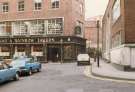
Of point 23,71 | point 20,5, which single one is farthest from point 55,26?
point 23,71

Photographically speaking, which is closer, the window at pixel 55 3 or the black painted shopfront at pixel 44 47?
the black painted shopfront at pixel 44 47

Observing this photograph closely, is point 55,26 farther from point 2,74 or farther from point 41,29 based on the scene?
point 2,74

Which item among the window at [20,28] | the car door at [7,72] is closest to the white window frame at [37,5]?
the window at [20,28]

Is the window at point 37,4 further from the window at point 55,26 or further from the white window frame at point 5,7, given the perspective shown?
the white window frame at point 5,7

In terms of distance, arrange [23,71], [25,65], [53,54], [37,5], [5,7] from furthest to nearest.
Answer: [5,7]
[37,5]
[53,54]
[25,65]
[23,71]

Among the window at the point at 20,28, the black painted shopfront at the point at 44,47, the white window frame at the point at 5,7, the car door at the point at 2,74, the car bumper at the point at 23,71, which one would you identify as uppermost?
the white window frame at the point at 5,7

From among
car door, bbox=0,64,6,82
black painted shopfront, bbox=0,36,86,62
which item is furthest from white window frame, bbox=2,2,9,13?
car door, bbox=0,64,6,82

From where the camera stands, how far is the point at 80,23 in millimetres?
62875

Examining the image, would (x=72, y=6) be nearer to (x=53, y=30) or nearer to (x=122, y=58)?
(x=53, y=30)

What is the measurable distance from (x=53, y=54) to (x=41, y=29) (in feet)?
14.7

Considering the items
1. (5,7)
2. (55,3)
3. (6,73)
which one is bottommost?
(6,73)

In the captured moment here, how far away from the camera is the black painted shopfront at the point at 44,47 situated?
2197 inches

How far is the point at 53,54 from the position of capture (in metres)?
57.1

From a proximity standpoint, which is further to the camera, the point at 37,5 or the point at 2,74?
the point at 37,5
